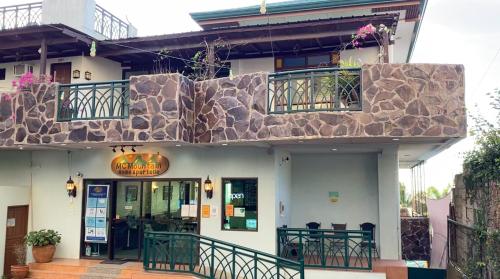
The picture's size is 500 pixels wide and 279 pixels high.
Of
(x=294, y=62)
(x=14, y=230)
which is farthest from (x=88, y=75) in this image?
Result: (x=294, y=62)

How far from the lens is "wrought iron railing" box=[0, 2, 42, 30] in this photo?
48.6ft

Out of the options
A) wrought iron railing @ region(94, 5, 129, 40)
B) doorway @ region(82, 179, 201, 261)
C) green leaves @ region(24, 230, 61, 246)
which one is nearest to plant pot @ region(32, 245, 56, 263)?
green leaves @ region(24, 230, 61, 246)

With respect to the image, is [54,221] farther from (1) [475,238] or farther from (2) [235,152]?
(1) [475,238]

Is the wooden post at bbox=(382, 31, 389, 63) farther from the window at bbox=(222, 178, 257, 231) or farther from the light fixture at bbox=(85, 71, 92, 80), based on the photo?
the light fixture at bbox=(85, 71, 92, 80)

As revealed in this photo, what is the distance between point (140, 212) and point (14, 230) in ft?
12.0

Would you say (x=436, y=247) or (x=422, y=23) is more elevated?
(x=422, y=23)

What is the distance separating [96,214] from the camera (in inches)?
525

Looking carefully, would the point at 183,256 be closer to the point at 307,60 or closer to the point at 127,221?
the point at 127,221

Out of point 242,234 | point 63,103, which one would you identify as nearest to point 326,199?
point 242,234

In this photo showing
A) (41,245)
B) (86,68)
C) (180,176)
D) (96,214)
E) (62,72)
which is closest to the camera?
(41,245)

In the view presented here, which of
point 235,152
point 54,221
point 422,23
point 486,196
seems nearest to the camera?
point 486,196

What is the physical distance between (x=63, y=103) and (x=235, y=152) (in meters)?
4.73

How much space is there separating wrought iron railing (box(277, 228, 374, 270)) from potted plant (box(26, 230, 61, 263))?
6.50 metres

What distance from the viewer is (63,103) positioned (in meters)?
11.6
